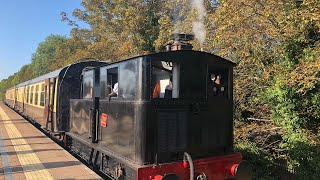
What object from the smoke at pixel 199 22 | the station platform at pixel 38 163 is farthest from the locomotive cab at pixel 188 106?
the smoke at pixel 199 22

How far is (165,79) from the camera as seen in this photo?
212 inches

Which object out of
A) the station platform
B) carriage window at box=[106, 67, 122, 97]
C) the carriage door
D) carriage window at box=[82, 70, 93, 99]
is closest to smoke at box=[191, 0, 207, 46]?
carriage window at box=[82, 70, 93, 99]

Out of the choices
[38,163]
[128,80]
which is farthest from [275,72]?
[38,163]

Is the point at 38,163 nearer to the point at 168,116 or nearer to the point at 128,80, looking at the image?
the point at 128,80

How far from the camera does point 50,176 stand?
617 cm

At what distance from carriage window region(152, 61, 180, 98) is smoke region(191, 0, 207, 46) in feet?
21.8

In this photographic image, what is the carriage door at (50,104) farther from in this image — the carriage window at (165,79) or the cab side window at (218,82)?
the cab side window at (218,82)

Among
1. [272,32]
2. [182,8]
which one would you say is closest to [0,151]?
[272,32]

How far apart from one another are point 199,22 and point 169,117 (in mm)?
8772

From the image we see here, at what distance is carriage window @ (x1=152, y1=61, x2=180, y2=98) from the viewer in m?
5.11

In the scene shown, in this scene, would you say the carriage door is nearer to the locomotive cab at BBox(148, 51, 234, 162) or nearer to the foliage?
the foliage

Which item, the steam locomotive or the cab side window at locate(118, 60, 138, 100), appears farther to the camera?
the cab side window at locate(118, 60, 138, 100)

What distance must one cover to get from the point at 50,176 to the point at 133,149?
230 centimetres

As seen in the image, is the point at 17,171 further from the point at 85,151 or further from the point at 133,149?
the point at 133,149
